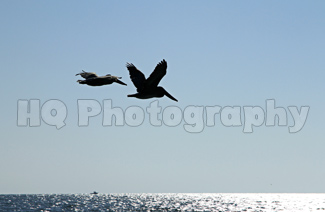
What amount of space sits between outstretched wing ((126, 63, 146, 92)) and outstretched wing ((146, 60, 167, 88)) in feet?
4.44

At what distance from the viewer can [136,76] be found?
57.0ft

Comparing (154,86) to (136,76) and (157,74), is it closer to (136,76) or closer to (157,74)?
(157,74)

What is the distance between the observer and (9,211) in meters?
87.6

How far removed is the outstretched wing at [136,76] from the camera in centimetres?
1691

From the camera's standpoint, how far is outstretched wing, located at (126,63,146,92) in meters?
16.9

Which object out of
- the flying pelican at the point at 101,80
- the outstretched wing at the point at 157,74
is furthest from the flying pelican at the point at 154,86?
the flying pelican at the point at 101,80

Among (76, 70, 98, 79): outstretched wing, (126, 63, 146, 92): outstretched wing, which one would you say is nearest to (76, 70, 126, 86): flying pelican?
(76, 70, 98, 79): outstretched wing

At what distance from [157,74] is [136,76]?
255 cm

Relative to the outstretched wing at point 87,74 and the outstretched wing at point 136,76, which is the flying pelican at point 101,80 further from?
the outstretched wing at point 136,76

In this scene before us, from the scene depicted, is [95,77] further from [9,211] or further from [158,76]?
[9,211]

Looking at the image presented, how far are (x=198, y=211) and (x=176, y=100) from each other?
8902 centimetres

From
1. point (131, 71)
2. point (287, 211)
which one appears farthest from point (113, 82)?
point (287, 211)

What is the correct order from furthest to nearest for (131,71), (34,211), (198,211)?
1. (198,211)
2. (34,211)
3. (131,71)

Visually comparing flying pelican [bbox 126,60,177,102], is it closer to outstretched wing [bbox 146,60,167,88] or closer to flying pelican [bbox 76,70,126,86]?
outstretched wing [bbox 146,60,167,88]
